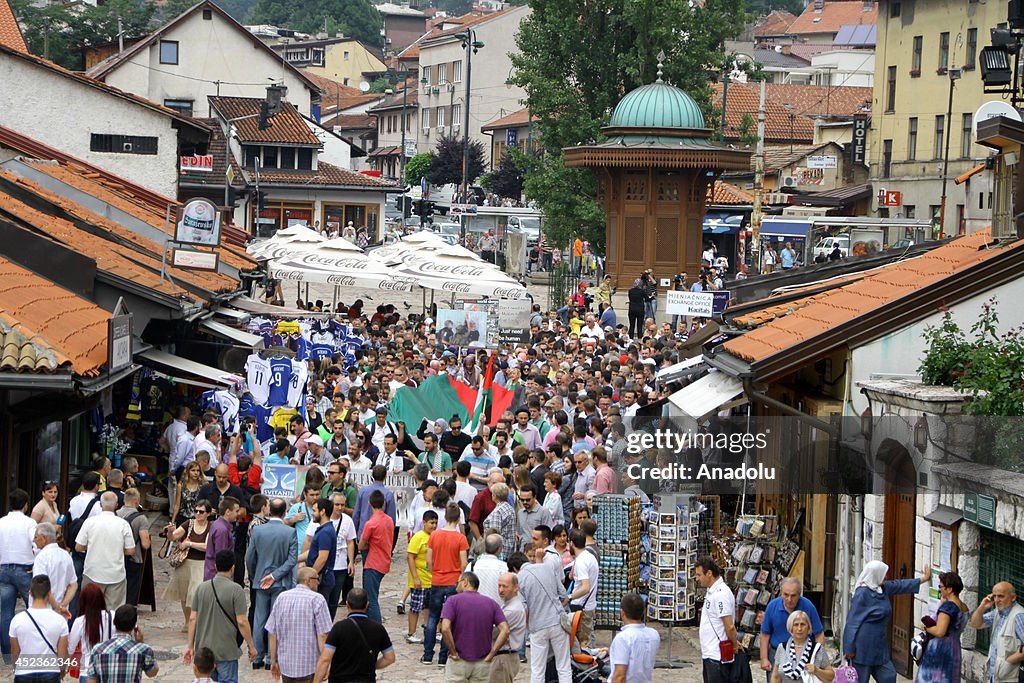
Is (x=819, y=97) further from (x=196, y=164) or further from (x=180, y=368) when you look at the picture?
(x=180, y=368)

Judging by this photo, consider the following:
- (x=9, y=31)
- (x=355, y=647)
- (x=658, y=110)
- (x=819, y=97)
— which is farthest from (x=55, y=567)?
(x=819, y=97)

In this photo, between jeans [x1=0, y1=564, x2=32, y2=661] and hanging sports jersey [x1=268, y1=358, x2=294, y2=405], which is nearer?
jeans [x1=0, y1=564, x2=32, y2=661]

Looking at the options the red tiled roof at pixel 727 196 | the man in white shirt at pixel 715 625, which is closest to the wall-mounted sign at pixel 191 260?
the man in white shirt at pixel 715 625

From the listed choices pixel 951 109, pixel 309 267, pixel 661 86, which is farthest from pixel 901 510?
pixel 951 109

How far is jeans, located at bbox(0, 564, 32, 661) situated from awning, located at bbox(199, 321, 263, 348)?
10.3 metres

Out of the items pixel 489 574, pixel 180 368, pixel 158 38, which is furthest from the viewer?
pixel 158 38

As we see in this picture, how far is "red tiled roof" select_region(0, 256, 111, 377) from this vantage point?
14625mm

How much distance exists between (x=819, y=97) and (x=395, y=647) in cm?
7774

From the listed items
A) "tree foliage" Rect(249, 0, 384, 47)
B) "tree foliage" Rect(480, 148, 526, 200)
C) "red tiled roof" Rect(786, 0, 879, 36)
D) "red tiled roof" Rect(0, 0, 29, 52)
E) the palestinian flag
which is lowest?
the palestinian flag

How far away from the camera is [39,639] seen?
1058 centimetres

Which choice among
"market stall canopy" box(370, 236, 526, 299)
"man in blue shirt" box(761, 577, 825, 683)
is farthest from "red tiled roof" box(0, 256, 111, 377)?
"market stall canopy" box(370, 236, 526, 299)

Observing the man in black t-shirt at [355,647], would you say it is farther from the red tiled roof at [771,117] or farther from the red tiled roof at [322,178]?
the red tiled roof at [771,117]

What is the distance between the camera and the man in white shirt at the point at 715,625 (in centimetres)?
1159

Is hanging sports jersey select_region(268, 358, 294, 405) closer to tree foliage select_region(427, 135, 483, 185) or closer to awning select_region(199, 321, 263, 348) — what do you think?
awning select_region(199, 321, 263, 348)
